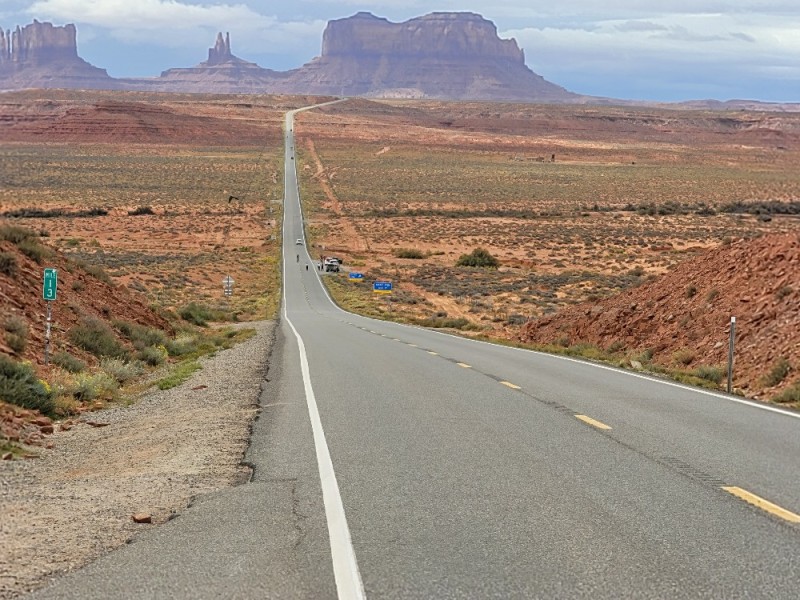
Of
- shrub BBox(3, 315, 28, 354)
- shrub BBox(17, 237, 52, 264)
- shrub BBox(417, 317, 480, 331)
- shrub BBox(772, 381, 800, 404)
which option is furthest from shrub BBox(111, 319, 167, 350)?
shrub BBox(417, 317, 480, 331)

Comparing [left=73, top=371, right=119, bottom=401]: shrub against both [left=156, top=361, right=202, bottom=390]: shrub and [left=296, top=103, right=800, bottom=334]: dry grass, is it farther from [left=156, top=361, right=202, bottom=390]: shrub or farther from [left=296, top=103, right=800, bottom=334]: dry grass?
[left=296, top=103, right=800, bottom=334]: dry grass

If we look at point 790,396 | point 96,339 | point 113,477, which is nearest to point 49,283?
point 96,339

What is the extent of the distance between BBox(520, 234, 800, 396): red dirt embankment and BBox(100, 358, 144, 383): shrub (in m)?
9.95

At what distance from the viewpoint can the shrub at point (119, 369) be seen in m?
16.9

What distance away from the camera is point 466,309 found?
152 ft

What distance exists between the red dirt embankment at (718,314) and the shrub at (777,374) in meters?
0.08

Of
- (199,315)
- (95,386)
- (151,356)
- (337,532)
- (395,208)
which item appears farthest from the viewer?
(395,208)

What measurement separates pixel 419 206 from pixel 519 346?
247 feet

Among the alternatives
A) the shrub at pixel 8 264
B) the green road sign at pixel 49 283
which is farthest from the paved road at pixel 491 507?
the shrub at pixel 8 264

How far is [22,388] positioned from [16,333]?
371cm

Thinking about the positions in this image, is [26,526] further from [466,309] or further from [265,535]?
[466,309]

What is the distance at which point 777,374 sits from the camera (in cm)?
1455

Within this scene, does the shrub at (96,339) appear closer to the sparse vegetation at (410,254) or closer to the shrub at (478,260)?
the shrub at (478,260)

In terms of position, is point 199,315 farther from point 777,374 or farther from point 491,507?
point 491,507
